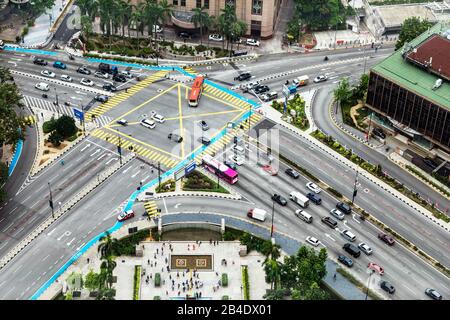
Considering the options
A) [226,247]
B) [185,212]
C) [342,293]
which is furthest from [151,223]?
[342,293]

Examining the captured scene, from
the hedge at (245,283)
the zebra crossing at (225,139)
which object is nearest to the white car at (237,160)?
the zebra crossing at (225,139)

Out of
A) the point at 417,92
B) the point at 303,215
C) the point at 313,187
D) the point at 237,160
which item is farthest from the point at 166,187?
the point at 417,92

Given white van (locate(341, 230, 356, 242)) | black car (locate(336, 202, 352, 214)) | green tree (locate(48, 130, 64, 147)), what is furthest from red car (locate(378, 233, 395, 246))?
green tree (locate(48, 130, 64, 147))

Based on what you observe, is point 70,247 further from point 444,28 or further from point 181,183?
point 444,28

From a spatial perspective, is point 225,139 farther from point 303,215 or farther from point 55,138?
point 55,138

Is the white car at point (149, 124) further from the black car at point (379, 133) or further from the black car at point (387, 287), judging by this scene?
the black car at point (387, 287)

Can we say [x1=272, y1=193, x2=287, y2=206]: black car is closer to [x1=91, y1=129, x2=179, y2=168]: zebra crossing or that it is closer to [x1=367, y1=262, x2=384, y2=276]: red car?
[x1=367, y1=262, x2=384, y2=276]: red car
